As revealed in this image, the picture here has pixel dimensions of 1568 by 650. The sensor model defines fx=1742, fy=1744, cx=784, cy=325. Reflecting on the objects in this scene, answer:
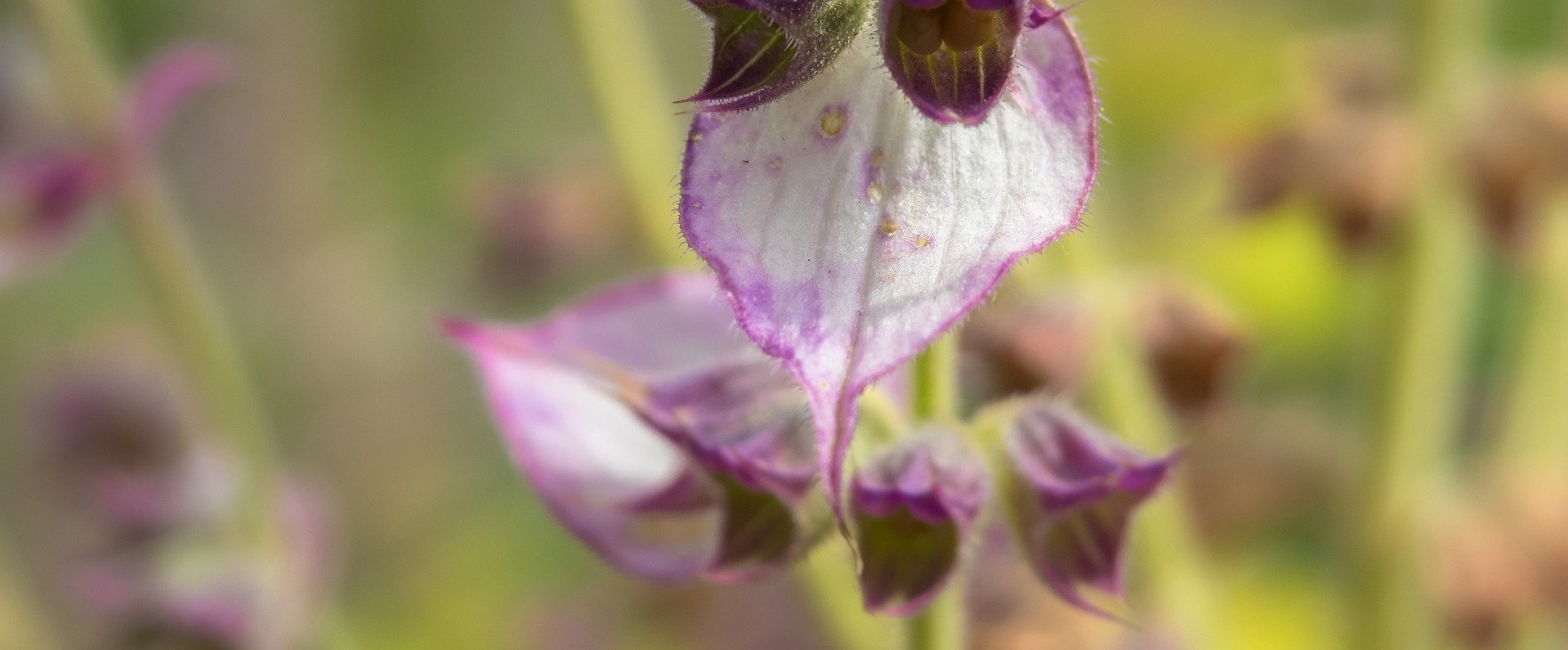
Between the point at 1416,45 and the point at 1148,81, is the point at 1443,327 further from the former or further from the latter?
the point at 1148,81

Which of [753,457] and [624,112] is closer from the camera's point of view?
[753,457]

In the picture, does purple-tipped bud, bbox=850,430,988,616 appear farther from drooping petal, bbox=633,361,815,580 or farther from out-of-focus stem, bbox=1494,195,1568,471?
out-of-focus stem, bbox=1494,195,1568,471

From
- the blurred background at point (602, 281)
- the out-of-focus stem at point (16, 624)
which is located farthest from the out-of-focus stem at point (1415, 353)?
the out-of-focus stem at point (16, 624)

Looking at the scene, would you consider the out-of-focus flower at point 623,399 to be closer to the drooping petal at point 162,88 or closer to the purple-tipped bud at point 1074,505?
the purple-tipped bud at point 1074,505

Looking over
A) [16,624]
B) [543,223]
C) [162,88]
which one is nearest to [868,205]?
[162,88]

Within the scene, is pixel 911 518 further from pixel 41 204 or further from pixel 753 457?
pixel 41 204
